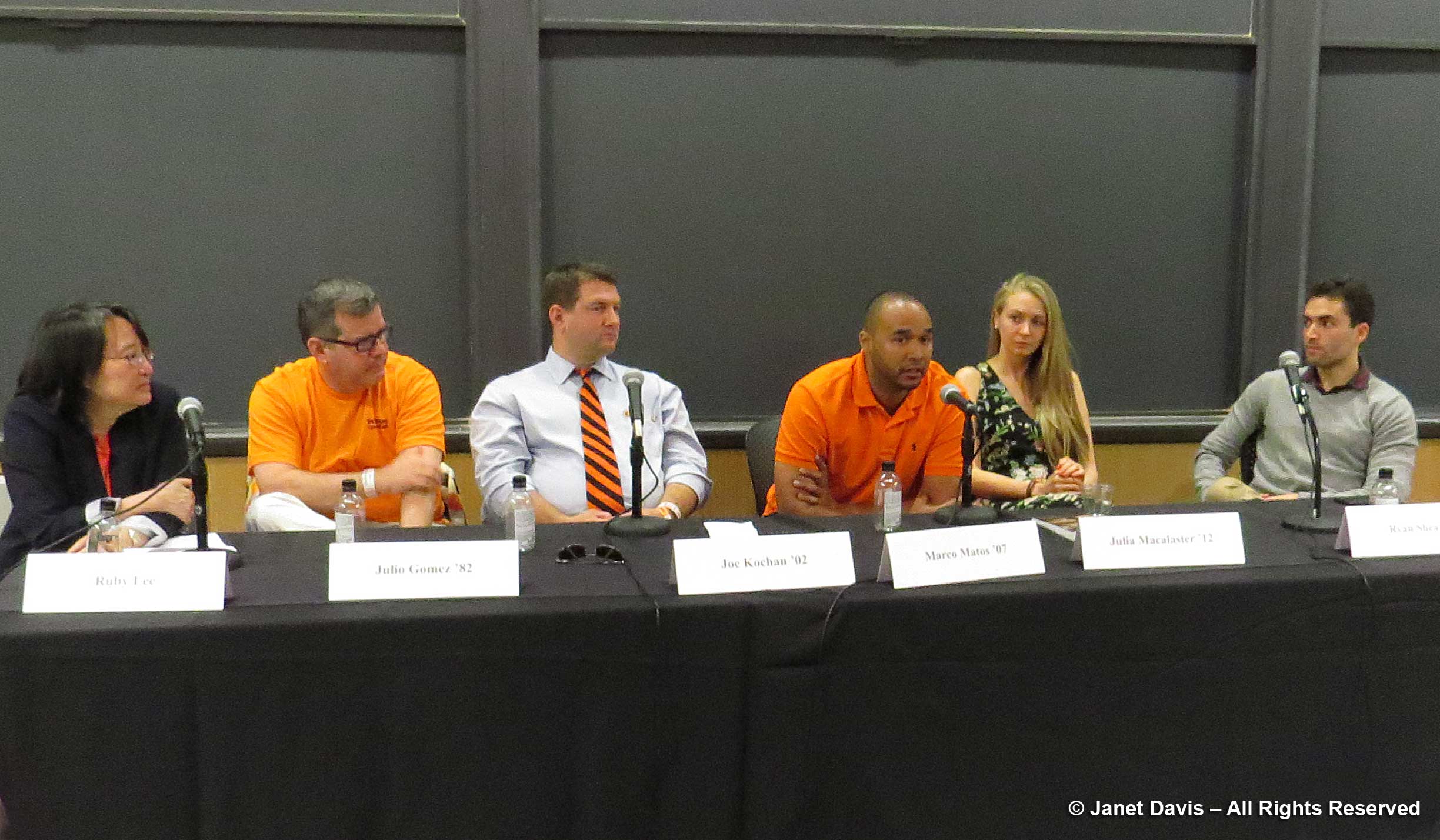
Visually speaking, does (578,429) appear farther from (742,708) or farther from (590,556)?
(742,708)

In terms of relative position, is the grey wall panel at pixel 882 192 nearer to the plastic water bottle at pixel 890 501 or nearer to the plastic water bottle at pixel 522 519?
the plastic water bottle at pixel 890 501

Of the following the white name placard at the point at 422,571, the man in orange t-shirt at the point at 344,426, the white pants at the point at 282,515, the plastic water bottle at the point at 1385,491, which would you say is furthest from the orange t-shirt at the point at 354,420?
the plastic water bottle at the point at 1385,491

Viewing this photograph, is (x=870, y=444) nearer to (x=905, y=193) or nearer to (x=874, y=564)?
(x=874, y=564)

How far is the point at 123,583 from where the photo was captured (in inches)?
67.9

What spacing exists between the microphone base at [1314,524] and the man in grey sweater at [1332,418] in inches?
33.1

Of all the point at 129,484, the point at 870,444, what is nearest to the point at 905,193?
the point at 870,444

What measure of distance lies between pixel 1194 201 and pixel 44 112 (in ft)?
11.5

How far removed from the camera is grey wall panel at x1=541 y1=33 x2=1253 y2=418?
3.51m

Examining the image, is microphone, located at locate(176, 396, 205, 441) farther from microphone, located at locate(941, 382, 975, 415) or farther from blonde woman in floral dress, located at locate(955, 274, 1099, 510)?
blonde woman in floral dress, located at locate(955, 274, 1099, 510)

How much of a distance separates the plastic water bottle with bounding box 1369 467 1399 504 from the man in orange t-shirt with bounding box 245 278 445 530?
207 centimetres

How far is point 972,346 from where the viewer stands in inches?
147

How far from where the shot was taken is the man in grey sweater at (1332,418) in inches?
123

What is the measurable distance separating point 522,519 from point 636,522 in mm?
248

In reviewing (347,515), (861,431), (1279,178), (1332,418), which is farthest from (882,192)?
(347,515)
